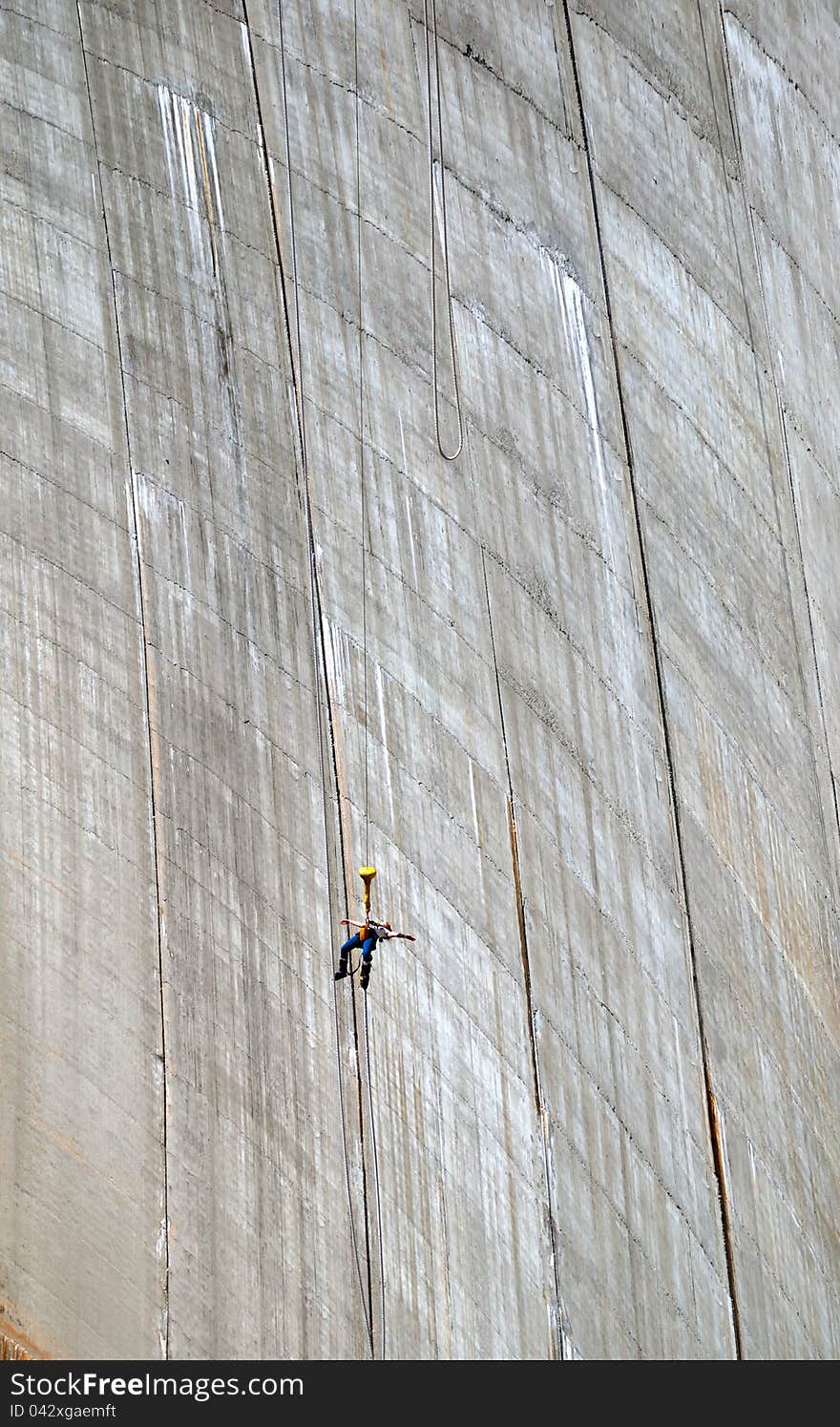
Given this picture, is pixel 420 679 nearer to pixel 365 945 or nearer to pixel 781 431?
pixel 365 945

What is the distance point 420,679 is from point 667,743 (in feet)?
3.80

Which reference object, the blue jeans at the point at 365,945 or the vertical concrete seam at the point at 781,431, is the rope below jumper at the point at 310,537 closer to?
the blue jeans at the point at 365,945

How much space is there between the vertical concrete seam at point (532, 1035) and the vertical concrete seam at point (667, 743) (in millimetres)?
725

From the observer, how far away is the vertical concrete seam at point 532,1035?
7.87 m

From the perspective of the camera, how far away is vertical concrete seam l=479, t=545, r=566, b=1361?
310 inches

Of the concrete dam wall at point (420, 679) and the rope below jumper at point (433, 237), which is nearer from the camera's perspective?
the concrete dam wall at point (420, 679)

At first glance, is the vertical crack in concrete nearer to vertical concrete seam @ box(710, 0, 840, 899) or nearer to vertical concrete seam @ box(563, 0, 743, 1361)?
vertical concrete seam @ box(563, 0, 743, 1361)

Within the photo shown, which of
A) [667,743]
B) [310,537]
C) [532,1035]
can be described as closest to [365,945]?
[532,1035]

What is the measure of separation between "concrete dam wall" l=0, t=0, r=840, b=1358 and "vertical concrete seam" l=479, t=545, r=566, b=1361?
2 centimetres

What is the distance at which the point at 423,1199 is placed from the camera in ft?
25.6

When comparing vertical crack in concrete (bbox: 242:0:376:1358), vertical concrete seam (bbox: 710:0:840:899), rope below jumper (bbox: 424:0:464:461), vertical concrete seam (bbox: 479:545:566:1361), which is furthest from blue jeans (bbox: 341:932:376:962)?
vertical concrete seam (bbox: 710:0:840:899)

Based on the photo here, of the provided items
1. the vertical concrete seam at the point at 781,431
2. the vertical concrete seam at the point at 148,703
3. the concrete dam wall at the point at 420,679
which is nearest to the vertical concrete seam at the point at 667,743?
the concrete dam wall at the point at 420,679

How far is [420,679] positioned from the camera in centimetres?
797

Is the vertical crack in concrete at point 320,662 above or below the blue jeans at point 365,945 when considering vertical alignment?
above
